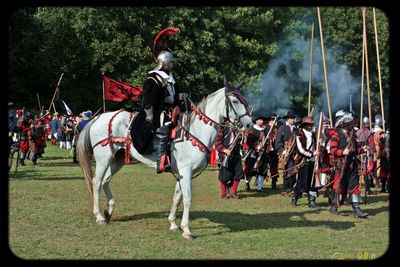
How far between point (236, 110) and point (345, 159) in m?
3.12

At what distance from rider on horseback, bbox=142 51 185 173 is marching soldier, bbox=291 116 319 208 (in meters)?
4.20

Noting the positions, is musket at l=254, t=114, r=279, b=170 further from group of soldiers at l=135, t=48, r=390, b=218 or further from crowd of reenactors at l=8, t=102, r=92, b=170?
crowd of reenactors at l=8, t=102, r=92, b=170

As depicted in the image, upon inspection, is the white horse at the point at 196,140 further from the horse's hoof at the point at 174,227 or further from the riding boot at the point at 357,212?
the riding boot at the point at 357,212

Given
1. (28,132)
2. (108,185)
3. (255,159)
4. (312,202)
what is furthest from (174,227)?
(28,132)

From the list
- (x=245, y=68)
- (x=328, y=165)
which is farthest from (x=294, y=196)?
(x=245, y=68)

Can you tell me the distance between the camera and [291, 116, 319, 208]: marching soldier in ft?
43.5

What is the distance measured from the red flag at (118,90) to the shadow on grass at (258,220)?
83.0 inches

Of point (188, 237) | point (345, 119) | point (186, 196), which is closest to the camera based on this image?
point (188, 237)

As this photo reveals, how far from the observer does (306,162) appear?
13367 mm

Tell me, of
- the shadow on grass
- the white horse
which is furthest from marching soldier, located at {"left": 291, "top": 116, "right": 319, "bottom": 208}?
the white horse

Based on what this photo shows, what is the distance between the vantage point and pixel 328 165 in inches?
513

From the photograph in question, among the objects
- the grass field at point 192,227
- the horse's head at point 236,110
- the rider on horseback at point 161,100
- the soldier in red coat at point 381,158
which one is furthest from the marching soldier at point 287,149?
the rider on horseback at point 161,100

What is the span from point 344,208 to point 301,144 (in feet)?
5.14

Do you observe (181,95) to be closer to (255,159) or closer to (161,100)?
(161,100)
